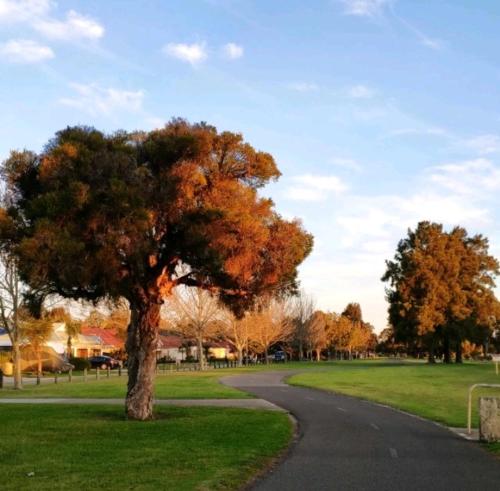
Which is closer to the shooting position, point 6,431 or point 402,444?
point 402,444

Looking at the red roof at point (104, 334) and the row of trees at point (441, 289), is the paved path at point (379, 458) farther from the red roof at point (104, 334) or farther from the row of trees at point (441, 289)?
the red roof at point (104, 334)

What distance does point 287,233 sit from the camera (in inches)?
749

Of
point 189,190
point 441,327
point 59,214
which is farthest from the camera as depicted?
point 441,327

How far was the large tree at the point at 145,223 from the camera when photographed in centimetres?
1608

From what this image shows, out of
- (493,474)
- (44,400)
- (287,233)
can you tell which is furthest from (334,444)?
(44,400)

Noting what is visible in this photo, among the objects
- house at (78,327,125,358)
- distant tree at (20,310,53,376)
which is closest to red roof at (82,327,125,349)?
house at (78,327,125,358)

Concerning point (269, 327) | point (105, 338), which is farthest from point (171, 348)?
point (269, 327)

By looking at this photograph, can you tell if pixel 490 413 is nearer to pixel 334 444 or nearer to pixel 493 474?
pixel 334 444

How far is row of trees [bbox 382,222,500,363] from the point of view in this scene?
78312mm

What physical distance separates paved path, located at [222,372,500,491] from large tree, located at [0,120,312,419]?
4.63 meters

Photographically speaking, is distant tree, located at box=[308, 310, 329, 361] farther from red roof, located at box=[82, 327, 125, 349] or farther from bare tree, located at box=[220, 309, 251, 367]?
red roof, located at box=[82, 327, 125, 349]

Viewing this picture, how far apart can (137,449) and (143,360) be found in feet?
18.6

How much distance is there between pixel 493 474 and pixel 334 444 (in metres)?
4.11

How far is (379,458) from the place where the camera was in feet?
40.3
